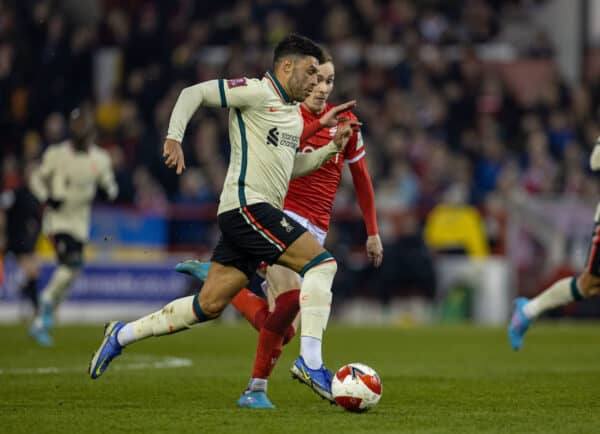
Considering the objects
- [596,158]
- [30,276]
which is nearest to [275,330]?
[596,158]

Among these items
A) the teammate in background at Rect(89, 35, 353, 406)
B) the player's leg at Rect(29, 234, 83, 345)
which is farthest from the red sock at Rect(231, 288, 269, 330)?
the player's leg at Rect(29, 234, 83, 345)

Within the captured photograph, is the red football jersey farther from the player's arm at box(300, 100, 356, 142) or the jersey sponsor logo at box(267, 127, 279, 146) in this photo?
the jersey sponsor logo at box(267, 127, 279, 146)

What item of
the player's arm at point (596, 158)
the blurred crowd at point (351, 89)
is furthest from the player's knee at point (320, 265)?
the blurred crowd at point (351, 89)

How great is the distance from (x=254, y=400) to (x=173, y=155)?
5.38ft

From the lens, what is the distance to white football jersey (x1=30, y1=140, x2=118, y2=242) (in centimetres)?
1473

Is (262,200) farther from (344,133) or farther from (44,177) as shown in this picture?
(44,177)

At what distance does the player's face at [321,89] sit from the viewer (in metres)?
8.24

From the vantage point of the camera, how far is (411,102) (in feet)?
75.0

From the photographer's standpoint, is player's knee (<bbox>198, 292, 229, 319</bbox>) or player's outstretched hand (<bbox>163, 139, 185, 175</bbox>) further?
player's knee (<bbox>198, 292, 229, 319</bbox>)

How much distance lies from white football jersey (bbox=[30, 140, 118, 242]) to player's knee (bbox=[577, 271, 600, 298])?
20.4 ft

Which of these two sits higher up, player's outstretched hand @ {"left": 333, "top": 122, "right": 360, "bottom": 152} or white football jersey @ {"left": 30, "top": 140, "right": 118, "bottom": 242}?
player's outstretched hand @ {"left": 333, "top": 122, "right": 360, "bottom": 152}

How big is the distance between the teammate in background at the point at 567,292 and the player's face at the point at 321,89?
2.36 m

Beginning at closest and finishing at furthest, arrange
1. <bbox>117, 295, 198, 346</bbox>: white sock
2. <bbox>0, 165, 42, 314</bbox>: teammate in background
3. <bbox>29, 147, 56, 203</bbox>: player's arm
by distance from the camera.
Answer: <bbox>117, 295, 198, 346</bbox>: white sock < <bbox>29, 147, 56, 203</bbox>: player's arm < <bbox>0, 165, 42, 314</bbox>: teammate in background

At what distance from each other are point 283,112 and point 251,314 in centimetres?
149
